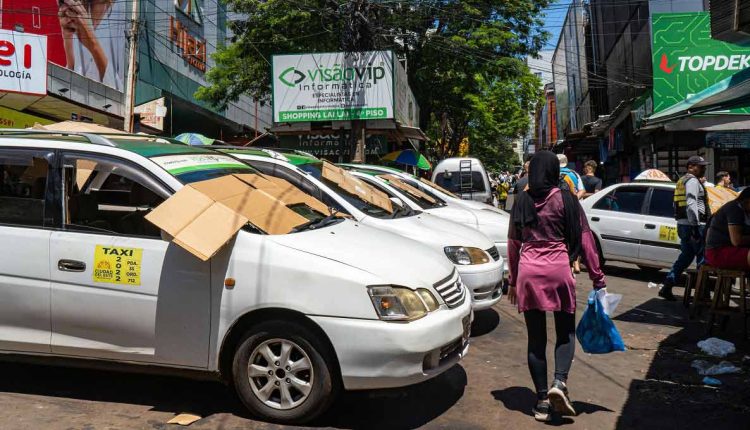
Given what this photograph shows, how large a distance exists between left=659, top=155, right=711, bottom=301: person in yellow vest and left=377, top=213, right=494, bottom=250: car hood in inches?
116

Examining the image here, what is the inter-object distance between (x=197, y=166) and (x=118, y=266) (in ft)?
3.04

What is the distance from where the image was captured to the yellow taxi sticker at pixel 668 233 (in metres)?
8.99

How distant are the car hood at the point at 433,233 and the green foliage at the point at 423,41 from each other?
1440cm

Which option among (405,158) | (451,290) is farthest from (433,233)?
(405,158)

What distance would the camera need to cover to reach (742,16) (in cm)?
454

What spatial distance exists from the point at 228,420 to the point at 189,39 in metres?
26.7

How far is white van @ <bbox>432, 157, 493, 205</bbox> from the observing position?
16.2 m

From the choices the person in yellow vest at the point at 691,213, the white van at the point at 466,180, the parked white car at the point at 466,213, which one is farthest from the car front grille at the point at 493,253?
the white van at the point at 466,180

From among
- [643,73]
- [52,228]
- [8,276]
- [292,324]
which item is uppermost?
[643,73]

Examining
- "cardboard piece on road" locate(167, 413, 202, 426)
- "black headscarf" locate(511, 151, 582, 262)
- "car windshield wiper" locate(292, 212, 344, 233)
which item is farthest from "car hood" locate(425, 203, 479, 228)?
"cardboard piece on road" locate(167, 413, 202, 426)

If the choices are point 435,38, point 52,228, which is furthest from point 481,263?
point 435,38

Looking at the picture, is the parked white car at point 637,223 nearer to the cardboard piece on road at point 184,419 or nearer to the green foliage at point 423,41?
the cardboard piece on road at point 184,419

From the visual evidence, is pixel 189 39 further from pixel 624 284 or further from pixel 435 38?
pixel 624 284

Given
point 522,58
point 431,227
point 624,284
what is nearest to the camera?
point 431,227
